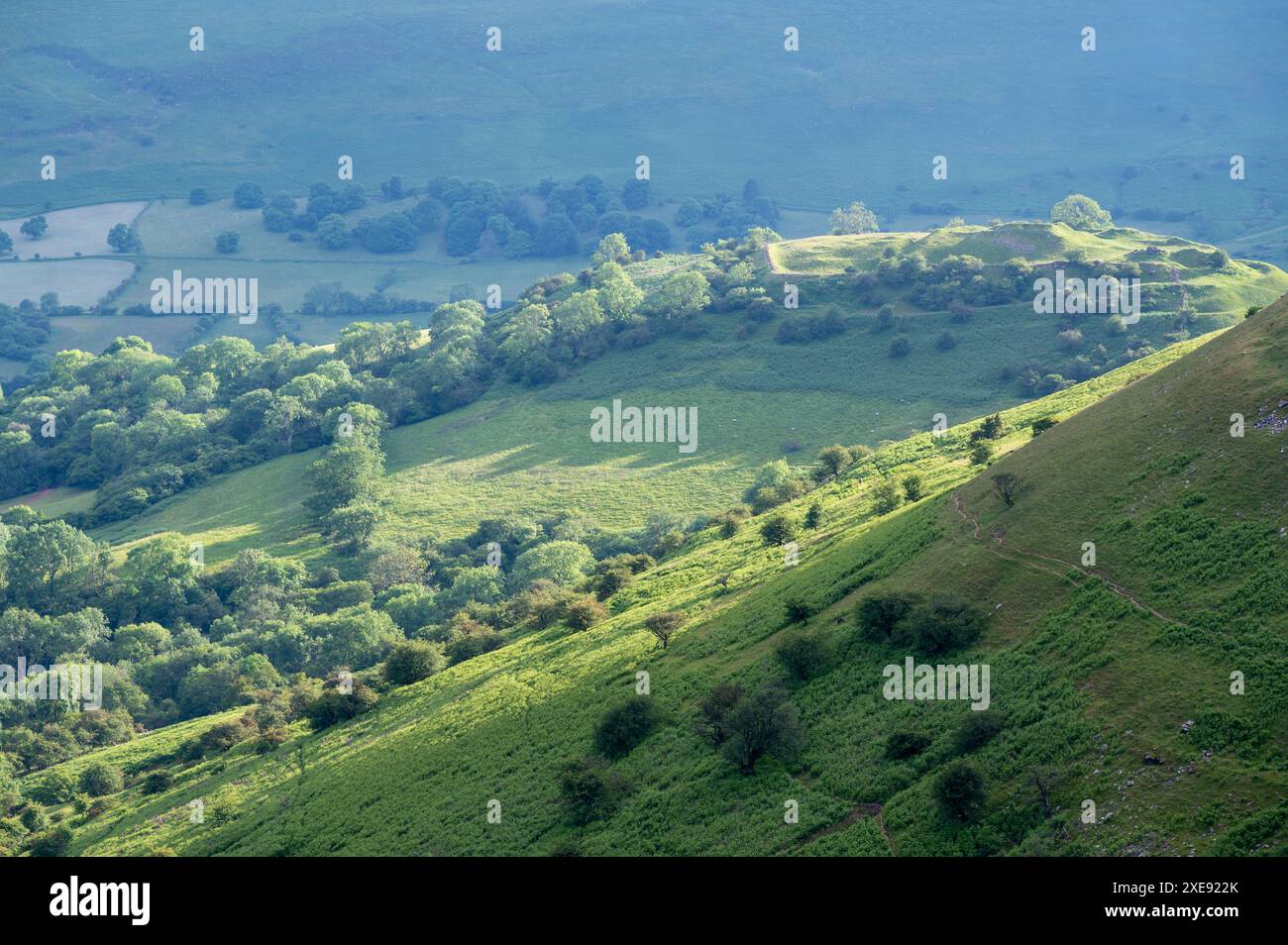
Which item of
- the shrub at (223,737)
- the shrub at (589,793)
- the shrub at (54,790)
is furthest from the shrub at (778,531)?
the shrub at (54,790)

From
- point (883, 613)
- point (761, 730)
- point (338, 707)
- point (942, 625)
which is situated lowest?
point (338, 707)

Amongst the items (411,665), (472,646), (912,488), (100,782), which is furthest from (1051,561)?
(100,782)

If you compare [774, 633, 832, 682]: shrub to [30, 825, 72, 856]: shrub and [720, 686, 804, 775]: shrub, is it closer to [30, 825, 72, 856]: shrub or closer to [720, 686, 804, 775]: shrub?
[720, 686, 804, 775]: shrub

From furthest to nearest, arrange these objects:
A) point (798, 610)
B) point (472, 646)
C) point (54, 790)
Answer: point (472, 646) → point (54, 790) → point (798, 610)

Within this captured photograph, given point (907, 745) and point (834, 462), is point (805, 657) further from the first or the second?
point (834, 462)

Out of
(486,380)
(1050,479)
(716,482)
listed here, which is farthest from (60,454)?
(1050,479)

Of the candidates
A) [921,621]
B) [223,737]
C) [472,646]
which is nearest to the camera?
[921,621]

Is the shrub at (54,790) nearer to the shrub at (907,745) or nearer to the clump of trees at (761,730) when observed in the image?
the clump of trees at (761,730)
